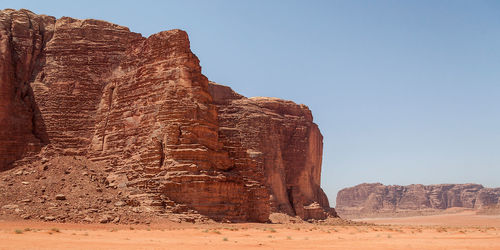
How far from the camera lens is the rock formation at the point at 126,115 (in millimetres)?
30812

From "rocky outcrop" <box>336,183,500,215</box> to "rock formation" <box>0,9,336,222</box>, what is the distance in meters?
113

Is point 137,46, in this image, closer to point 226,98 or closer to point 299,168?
point 226,98

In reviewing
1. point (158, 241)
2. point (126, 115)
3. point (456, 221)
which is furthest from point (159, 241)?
point (456, 221)

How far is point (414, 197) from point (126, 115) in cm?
12940

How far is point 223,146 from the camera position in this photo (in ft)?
115

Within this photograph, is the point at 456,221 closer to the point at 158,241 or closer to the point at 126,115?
the point at 126,115

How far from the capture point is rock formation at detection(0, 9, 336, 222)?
30.8 meters

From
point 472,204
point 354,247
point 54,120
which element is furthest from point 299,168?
point 472,204

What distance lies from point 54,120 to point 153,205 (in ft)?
45.3

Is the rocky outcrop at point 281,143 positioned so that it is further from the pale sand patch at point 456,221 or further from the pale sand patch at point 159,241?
the pale sand patch at point 159,241

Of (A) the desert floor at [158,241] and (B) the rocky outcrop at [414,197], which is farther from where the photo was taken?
(B) the rocky outcrop at [414,197]

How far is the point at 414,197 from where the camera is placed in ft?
491

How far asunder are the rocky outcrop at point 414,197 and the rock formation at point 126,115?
113455 mm

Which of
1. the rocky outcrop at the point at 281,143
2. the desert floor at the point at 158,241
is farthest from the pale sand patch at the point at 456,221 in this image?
the desert floor at the point at 158,241
